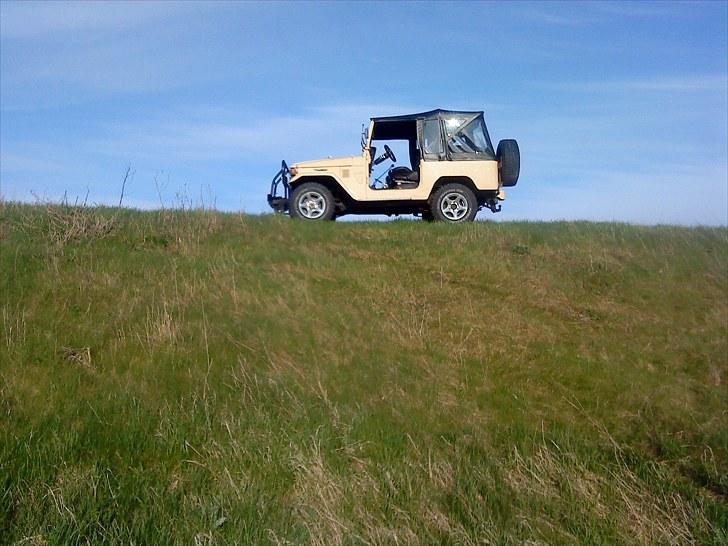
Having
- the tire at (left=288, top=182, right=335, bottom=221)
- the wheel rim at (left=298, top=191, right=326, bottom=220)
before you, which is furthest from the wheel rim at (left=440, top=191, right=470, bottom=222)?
the wheel rim at (left=298, top=191, right=326, bottom=220)

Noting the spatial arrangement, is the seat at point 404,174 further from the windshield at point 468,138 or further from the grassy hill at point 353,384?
the grassy hill at point 353,384

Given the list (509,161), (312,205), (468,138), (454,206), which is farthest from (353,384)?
(468,138)

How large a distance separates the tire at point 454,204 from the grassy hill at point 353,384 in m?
1.33

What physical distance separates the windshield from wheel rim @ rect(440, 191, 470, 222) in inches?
29.0

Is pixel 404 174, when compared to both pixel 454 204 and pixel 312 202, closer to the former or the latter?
pixel 454 204

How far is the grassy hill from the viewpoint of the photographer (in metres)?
6.04

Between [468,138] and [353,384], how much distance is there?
25.7ft

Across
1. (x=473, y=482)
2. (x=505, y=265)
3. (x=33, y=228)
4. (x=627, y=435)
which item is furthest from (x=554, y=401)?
(x=33, y=228)

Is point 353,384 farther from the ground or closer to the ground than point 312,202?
closer to the ground

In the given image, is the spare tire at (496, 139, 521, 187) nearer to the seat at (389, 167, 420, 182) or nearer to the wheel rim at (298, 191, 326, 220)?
the seat at (389, 167, 420, 182)

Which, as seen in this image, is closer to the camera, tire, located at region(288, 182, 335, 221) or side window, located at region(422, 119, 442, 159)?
tire, located at region(288, 182, 335, 221)

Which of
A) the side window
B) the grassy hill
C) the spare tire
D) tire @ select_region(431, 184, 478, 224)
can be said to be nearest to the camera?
the grassy hill

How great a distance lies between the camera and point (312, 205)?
48.5ft

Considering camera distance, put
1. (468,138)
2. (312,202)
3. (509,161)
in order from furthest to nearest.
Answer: (468,138)
(312,202)
(509,161)
